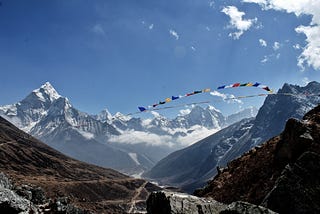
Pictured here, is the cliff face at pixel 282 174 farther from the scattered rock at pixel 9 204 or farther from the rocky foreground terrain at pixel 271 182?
the scattered rock at pixel 9 204

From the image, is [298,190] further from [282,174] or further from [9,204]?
[9,204]

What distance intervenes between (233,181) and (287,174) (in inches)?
301

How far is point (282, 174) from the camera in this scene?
2008 cm

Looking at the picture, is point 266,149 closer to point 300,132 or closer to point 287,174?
point 300,132

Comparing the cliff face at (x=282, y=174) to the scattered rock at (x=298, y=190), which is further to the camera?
the cliff face at (x=282, y=174)

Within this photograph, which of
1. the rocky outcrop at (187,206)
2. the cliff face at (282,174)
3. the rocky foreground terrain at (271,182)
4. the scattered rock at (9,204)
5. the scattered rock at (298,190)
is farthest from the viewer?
the scattered rock at (9,204)

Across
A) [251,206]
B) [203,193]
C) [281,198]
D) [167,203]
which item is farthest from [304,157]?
[203,193]

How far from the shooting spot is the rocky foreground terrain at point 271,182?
1728 centimetres

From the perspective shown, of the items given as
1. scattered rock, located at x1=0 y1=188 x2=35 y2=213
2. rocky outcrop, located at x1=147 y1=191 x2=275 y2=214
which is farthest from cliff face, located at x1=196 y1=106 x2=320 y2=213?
scattered rock, located at x1=0 y1=188 x2=35 y2=213

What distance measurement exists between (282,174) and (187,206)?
6.43 metres

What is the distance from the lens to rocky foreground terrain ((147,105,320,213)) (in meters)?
17.3

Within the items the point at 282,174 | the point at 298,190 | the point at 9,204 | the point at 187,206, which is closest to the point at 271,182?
the point at 282,174

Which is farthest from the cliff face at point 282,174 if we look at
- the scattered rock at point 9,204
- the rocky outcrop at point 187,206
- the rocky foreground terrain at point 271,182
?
the scattered rock at point 9,204

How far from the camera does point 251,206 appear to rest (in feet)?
51.8
